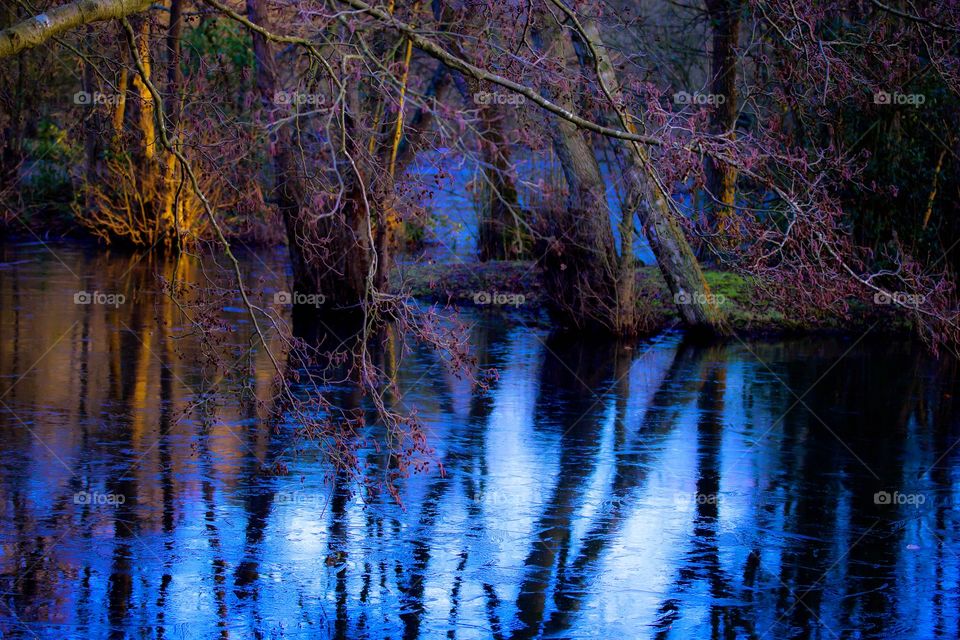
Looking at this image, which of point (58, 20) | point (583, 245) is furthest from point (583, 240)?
point (58, 20)

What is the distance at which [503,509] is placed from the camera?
9141 mm

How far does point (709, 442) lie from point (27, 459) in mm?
5741

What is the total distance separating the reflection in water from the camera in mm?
7047

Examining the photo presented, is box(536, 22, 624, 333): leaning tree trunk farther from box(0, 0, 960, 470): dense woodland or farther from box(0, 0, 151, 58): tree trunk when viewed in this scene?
box(0, 0, 151, 58): tree trunk

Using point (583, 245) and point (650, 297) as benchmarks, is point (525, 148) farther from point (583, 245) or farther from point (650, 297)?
point (650, 297)

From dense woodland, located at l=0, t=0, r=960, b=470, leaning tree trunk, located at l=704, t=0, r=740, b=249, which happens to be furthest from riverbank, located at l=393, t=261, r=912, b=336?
leaning tree trunk, located at l=704, t=0, r=740, b=249

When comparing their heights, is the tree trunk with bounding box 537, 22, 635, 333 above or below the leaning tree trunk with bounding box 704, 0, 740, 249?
below

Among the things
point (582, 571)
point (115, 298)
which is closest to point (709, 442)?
point (582, 571)

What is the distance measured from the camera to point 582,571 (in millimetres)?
7785

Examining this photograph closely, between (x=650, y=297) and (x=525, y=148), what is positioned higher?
(x=525, y=148)

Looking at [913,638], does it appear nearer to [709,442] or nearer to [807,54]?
[807,54]

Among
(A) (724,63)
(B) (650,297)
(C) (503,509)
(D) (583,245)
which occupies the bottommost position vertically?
(C) (503,509)

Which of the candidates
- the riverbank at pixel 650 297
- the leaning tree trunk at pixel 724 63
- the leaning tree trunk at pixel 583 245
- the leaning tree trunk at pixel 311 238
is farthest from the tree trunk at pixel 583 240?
the leaning tree trunk at pixel 724 63

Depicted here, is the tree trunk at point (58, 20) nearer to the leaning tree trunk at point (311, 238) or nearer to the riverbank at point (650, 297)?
the riverbank at point (650, 297)
